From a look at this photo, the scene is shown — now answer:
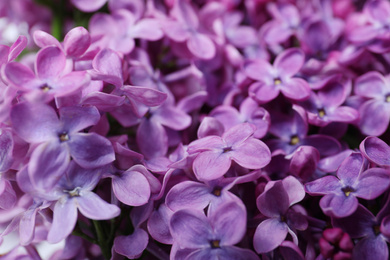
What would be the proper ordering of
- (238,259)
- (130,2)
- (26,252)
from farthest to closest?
(130,2) < (26,252) < (238,259)

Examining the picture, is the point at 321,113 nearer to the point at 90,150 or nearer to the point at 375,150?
the point at 375,150

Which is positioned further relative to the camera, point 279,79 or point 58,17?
point 58,17

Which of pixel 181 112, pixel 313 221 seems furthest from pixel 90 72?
pixel 313 221

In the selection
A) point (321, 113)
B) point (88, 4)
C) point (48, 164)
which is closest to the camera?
point (48, 164)

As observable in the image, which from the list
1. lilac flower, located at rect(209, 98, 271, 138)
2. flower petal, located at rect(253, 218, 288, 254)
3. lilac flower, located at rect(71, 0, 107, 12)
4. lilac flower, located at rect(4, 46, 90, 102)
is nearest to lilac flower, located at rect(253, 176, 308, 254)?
flower petal, located at rect(253, 218, 288, 254)

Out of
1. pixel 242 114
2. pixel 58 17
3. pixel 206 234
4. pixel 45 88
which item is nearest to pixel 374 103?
pixel 242 114

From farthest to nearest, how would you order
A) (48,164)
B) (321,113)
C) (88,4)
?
1. (88,4)
2. (321,113)
3. (48,164)

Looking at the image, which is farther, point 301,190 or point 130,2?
point 130,2

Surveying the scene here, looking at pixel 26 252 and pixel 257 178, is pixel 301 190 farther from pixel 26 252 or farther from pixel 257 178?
pixel 26 252
